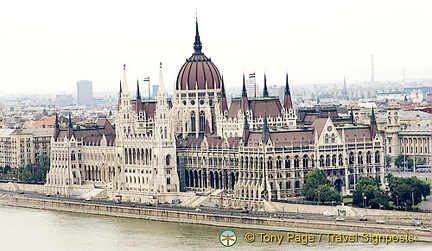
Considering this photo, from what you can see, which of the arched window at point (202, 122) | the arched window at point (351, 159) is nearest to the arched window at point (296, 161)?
the arched window at point (351, 159)

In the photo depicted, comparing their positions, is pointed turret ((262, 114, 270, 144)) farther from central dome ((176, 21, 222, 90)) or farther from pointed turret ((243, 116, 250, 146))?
central dome ((176, 21, 222, 90))

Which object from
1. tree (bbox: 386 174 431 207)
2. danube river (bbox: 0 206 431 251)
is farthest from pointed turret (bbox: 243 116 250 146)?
tree (bbox: 386 174 431 207)

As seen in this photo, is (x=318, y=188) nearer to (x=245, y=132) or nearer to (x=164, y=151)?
(x=245, y=132)

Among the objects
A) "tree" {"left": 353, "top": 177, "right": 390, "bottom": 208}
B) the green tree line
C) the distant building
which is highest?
the distant building

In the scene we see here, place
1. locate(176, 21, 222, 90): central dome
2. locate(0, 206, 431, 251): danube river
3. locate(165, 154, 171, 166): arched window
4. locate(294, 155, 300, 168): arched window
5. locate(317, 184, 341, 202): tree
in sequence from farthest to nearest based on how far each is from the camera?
locate(176, 21, 222, 90): central dome, locate(165, 154, 171, 166): arched window, locate(294, 155, 300, 168): arched window, locate(317, 184, 341, 202): tree, locate(0, 206, 431, 251): danube river

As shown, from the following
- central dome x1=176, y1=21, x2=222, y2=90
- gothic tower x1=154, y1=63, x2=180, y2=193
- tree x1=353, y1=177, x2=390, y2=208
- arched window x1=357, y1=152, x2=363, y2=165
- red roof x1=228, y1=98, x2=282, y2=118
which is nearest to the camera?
tree x1=353, y1=177, x2=390, y2=208

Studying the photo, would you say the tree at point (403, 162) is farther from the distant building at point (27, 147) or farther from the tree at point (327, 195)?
the distant building at point (27, 147)
